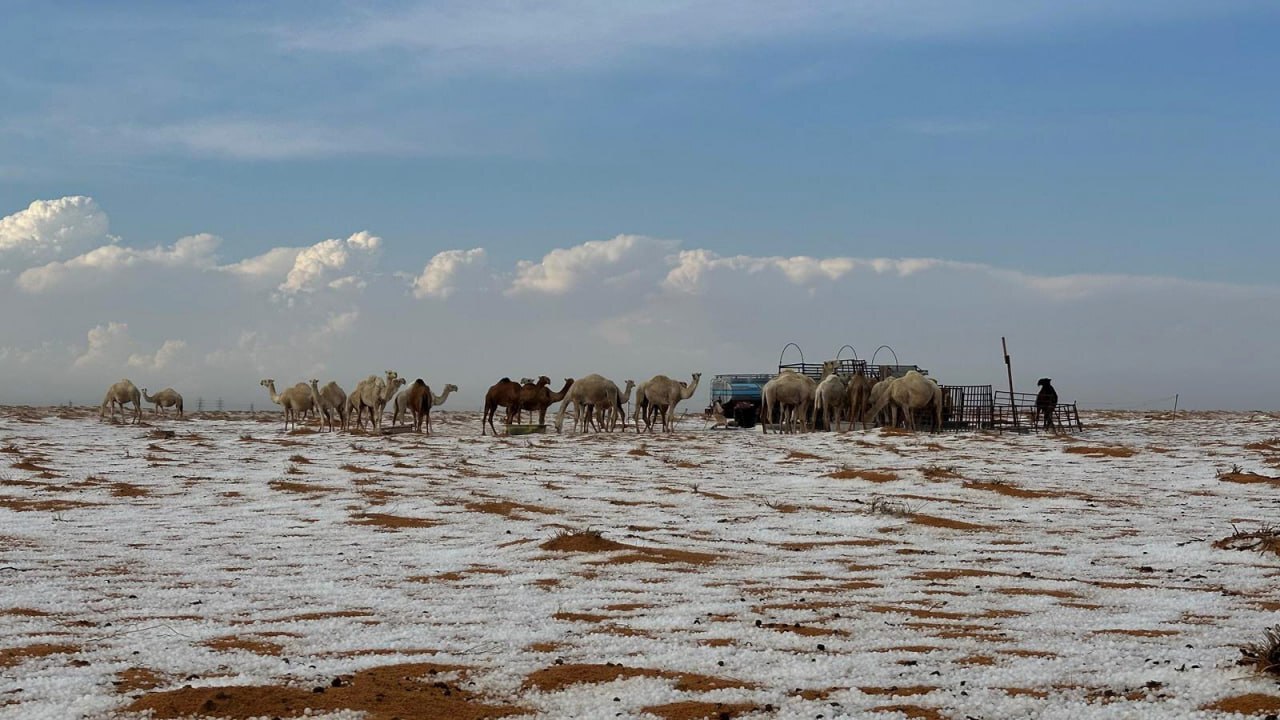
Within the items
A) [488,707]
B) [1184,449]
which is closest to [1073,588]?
[488,707]

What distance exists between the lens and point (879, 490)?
1697 centimetres

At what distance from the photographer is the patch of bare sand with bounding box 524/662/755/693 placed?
5.50m

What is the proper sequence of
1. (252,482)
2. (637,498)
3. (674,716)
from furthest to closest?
(252,482), (637,498), (674,716)

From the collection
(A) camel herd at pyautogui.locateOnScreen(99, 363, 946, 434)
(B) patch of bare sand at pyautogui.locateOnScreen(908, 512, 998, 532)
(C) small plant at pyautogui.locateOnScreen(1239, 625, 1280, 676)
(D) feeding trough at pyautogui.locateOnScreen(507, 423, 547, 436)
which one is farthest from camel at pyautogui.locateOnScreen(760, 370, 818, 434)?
(C) small plant at pyautogui.locateOnScreen(1239, 625, 1280, 676)

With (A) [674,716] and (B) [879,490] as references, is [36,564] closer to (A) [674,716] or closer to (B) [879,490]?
(A) [674,716]

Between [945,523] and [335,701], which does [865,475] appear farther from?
[335,701]

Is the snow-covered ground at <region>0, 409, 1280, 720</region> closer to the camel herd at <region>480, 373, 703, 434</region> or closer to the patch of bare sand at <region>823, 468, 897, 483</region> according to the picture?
the patch of bare sand at <region>823, 468, 897, 483</region>

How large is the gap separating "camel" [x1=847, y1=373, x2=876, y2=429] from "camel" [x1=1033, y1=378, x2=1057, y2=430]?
5.86 metres

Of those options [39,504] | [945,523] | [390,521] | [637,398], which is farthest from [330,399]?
[945,523]

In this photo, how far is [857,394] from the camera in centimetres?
4034

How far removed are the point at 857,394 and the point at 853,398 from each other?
0.60m

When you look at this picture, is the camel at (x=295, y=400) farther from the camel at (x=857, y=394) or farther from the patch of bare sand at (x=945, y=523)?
the patch of bare sand at (x=945, y=523)

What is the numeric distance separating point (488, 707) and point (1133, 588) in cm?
554

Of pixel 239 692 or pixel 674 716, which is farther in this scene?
pixel 239 692
